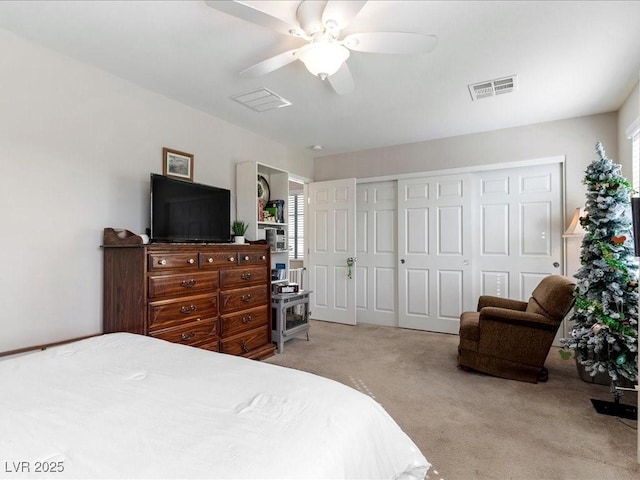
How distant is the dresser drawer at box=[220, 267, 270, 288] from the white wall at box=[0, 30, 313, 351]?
841 mm

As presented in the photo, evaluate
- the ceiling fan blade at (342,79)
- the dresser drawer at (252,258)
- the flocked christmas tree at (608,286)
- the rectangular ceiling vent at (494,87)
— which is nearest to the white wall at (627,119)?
the flocked christmas tree at (608,286)

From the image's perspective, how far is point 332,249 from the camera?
16.2 feet

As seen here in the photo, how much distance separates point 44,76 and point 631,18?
377cm

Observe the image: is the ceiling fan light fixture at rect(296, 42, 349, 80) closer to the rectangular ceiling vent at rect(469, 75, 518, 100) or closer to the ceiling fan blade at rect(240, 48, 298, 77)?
the ceiling fan blade at rect(240, 48, 298, 77)

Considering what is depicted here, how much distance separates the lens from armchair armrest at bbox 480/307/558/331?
2.73 meters

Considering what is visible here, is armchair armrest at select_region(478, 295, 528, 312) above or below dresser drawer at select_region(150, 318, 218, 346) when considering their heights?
above

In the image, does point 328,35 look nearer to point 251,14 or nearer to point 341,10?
point 341,10

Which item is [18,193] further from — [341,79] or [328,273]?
[328,273]

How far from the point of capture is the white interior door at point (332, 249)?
480cm

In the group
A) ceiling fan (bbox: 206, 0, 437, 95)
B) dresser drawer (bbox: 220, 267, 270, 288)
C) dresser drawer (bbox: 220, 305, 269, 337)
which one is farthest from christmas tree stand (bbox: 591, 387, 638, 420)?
dresser drawer (bbox: 220, 267, 270, 288)

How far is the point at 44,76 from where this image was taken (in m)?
2.30

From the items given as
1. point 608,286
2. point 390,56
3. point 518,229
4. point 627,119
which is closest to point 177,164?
point 390,56

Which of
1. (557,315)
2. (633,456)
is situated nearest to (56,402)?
(633,456)

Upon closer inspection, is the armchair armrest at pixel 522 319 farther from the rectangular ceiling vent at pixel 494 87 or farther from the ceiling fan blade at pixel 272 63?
the ceiling fan blade at pixel 272 63
